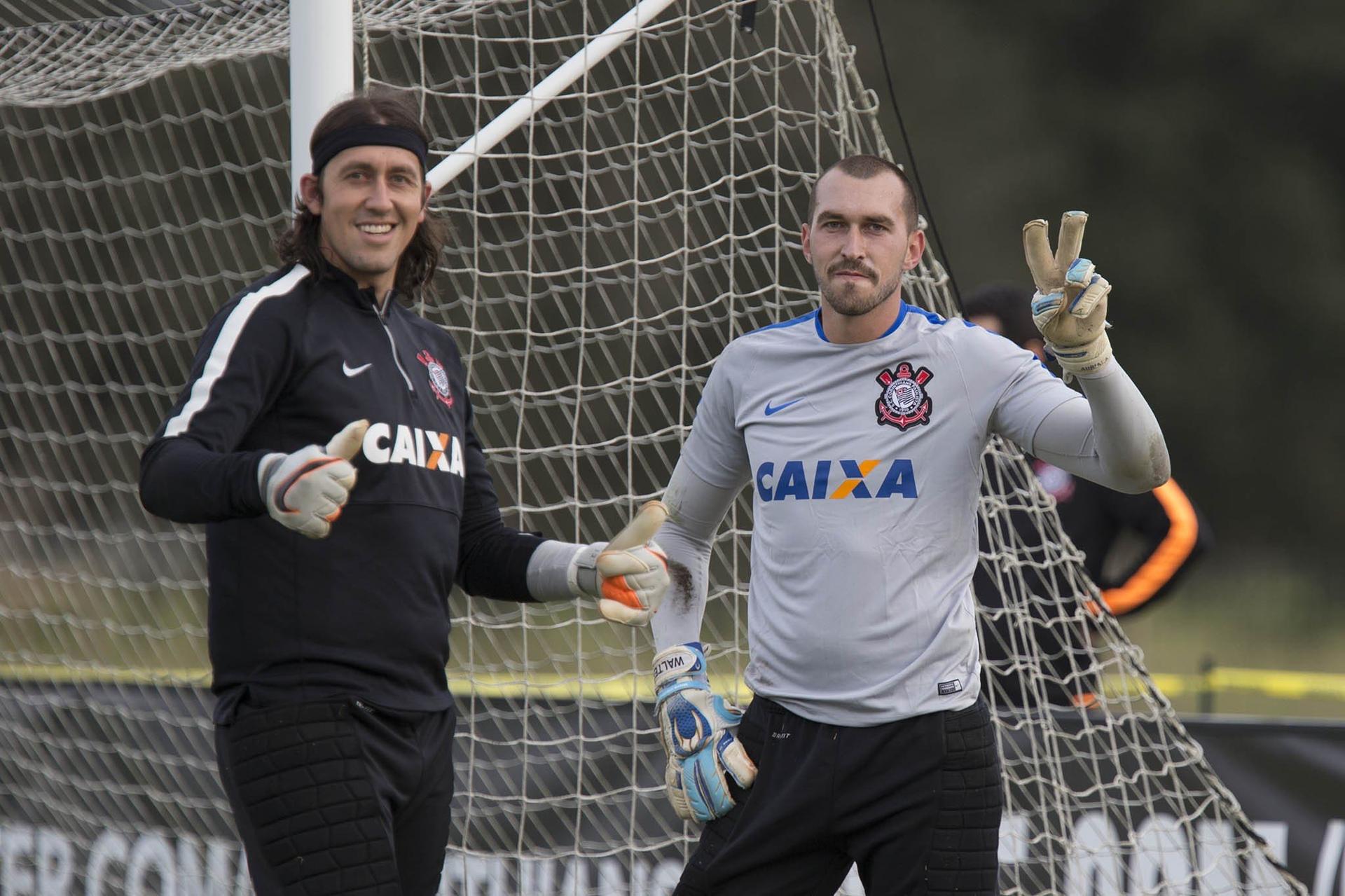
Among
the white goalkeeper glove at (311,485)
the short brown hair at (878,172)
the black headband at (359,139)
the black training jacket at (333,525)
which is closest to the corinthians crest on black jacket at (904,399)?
the short brown hair at (878,172)

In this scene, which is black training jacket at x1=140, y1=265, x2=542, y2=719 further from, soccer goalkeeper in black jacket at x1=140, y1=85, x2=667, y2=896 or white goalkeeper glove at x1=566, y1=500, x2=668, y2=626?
white goalkeeper glove at x1=566, y1=500, x2=668, y2=626

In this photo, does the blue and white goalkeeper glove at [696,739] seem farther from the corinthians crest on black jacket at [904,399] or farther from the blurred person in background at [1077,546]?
the blurred person in background at [1077,546]

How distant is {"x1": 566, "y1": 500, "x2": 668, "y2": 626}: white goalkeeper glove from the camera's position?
2159 mm

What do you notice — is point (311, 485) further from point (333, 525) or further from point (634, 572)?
point (634, 572)

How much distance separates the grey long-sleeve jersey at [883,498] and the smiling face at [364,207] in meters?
0.72

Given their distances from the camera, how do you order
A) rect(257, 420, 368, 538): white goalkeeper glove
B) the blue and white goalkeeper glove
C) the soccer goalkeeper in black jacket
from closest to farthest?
1. rect(257, 420, 368, 538): white goalkeeper glove
2. the soccer goalkeeper in black jacket
3. the blue and white goalkeeper glove

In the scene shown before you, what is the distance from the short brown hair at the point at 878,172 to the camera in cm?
251

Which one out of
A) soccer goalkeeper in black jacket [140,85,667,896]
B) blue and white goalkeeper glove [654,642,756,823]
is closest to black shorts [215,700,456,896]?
soccer goalkeeper in black jacket [140,85,667,896]

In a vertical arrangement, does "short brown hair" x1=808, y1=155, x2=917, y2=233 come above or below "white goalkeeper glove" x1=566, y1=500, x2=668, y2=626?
above

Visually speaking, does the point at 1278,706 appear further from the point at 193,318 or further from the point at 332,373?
the point at 332,373

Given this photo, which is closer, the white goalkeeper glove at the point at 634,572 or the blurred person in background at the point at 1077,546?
the white goalkeeper glove at the point at 634,572

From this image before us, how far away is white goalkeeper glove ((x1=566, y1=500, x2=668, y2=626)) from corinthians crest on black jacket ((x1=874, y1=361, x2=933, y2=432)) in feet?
1.53

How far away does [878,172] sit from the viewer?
2506mm

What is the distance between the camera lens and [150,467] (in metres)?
1.95
